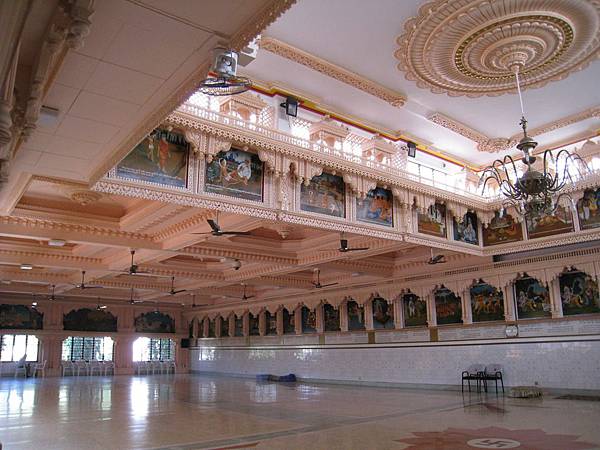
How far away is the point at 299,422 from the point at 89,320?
78.2ft

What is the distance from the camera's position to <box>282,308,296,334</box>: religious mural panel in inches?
1023

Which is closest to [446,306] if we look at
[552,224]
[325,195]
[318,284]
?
[318,284]

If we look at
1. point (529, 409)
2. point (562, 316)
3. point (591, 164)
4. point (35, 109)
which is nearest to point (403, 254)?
point (562, 316)

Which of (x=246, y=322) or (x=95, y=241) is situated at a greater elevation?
(x=95, y=241)

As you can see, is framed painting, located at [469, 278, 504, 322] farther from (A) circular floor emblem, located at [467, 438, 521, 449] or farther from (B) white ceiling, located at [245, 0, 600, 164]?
(A) circular floor emblem, located at [467, 438, 521, 449]

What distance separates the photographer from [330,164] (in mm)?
12195

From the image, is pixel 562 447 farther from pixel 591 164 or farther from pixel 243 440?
pixel 591 164

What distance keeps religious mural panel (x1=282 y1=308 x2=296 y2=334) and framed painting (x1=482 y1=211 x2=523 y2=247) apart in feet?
39.2

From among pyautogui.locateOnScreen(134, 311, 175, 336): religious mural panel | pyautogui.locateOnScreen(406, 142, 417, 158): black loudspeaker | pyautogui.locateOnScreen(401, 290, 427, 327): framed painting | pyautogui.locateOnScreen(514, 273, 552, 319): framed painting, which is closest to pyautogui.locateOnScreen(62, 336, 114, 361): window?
pyautogui.locateOnScreen(134, 311, 175, 336): religious mural panel

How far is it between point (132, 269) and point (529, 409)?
11106mm

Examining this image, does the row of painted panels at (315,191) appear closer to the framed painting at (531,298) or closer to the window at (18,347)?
the framed painting at (531,298)

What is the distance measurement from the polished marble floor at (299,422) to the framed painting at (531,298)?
2.98 meters

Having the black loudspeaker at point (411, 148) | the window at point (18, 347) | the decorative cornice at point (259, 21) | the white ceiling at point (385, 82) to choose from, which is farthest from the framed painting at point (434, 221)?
the window at point (18, 347)

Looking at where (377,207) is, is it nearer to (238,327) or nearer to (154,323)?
(238,327)
